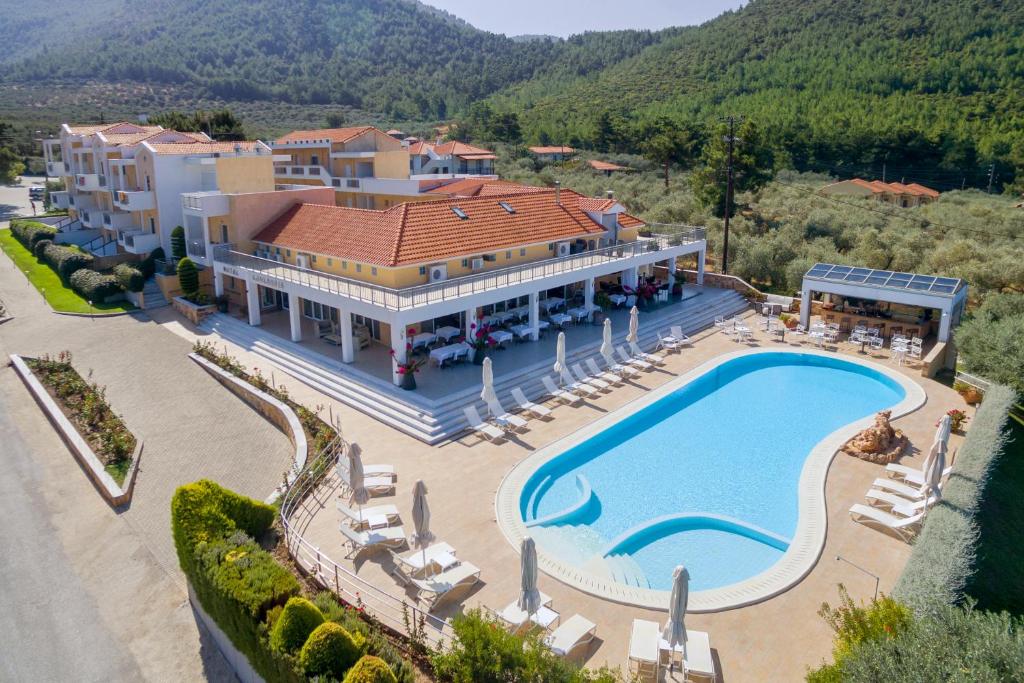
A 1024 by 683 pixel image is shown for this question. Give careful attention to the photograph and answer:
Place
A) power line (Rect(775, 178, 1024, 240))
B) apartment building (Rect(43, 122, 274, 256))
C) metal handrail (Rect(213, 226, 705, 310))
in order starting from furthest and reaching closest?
power line (Rect(775, 178, 1024, 240)) < apartment building (Rect(43, 122, 274, 256)) < metal handrail (Rect(213, 226, 705, 310))

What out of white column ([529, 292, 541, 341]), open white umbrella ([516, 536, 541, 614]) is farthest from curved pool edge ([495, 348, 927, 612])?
white column ([529, 292, 541, 341])

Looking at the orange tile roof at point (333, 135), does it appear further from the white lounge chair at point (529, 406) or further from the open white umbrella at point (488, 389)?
the open white umbrella at point (488, 389)

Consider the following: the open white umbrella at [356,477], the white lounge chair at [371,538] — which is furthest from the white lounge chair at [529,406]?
the open white umbrella at [356,477]

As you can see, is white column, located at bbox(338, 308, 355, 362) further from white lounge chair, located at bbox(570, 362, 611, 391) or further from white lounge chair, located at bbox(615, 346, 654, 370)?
white lounge chair, located at bbox(615, 346, 654, 370)

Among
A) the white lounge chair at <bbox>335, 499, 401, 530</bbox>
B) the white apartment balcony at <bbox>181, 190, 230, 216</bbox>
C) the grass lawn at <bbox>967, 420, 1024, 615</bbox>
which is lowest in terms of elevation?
the grass lawn at <bbox>967, 420, 1024, 615</bbox>

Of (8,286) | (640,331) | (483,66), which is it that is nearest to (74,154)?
(8,286)

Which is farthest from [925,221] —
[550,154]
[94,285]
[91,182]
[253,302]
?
[91,182]
